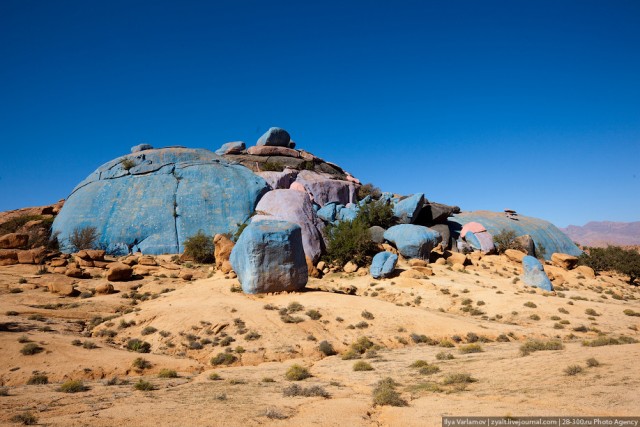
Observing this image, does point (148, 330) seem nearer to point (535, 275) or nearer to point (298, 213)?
point (298, 213)

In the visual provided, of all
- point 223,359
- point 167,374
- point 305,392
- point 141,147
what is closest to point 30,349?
point 167,374

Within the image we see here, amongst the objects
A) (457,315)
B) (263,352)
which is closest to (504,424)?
(263,352)

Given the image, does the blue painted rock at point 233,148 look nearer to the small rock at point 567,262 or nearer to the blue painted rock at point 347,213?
the blue painted rock at point 347,213

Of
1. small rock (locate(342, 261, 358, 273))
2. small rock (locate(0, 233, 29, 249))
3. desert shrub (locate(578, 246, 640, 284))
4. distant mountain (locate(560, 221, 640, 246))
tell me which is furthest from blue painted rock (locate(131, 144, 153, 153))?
distant mountain (locate(560, 221, 640, 246))

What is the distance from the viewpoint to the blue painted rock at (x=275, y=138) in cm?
4469

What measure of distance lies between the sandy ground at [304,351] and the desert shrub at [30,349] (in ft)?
0.75

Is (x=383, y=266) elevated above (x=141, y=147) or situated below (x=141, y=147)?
below

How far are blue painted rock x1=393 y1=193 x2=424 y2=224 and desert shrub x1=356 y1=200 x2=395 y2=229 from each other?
2.18 feet

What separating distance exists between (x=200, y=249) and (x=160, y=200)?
7.49 metres

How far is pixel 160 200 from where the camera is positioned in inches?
1266

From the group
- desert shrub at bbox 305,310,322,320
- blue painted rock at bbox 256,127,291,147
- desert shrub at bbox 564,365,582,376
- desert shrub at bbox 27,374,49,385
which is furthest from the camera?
blue painted rock at bbox 256,127,291,147

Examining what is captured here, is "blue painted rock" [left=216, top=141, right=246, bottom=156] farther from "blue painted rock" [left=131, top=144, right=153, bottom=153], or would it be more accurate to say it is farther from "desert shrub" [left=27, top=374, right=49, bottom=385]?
"desert shrub" [left=27, top=374, right=49, bottom=385]

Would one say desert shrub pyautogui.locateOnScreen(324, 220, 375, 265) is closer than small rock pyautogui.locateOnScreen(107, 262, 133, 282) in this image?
No

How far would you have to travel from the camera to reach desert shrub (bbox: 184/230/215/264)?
2802 cm
